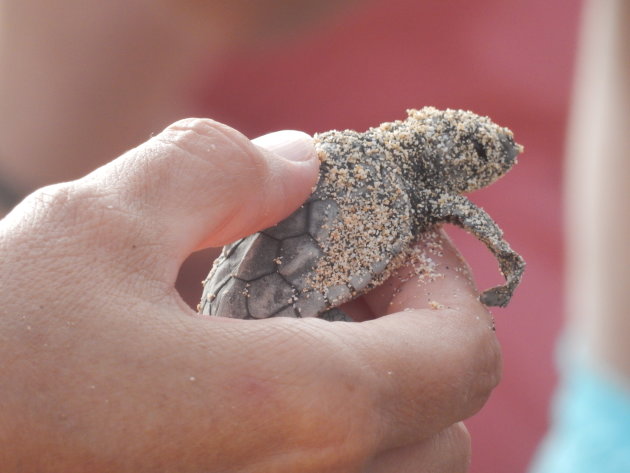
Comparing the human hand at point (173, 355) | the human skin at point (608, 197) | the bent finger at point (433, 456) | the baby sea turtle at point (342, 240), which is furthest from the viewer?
the human skin at point (608, 197)

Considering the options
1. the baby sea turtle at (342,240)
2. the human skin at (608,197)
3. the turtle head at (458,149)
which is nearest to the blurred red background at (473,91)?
the human skin at (608,197)

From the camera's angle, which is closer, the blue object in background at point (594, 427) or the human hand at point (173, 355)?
the human hand at point (173, 355)

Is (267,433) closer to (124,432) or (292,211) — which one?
(124,432)

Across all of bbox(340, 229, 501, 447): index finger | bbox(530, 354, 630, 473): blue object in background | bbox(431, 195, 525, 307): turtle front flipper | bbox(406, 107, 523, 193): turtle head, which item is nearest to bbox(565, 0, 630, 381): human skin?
bbox(530, 354, 630, 473): blue object in background

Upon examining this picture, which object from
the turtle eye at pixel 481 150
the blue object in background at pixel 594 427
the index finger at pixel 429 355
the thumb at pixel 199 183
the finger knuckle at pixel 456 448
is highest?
the thumb at pixel 199 183

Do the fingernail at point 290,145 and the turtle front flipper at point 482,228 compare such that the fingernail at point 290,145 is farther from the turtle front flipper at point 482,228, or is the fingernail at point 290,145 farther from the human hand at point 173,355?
the turtle front flipper at point 482,228

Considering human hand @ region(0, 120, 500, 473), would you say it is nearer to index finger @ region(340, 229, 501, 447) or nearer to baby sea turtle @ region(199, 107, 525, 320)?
index finger @ region(340, 229, 501, 447)

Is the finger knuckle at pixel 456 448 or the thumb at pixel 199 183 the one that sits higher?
the thumb at pixel 199 183

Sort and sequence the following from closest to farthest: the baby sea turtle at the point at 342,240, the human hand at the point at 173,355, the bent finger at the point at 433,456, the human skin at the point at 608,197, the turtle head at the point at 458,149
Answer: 1. the human hand at the point at 173,355
2. the bent finger at the point at 433,456
3. the baby sea turtle at the point at 342,240
4. the turtle head at the point at 458,149
5. the human skin at the point at 608,197
